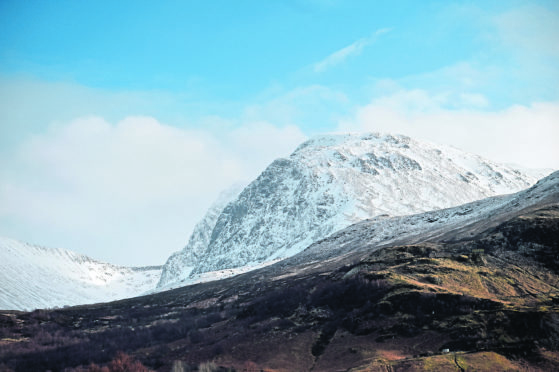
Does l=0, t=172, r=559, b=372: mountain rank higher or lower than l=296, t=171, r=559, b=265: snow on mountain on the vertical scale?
lower

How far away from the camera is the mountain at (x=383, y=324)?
4769cm

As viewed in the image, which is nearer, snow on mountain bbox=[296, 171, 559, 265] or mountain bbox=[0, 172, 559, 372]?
mountain bbox=[0, 172, 559, 372]

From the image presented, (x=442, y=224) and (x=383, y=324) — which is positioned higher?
(x=442, y=224)

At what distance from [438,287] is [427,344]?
42.1 ft

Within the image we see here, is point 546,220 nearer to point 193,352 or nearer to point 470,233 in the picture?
point 470,233

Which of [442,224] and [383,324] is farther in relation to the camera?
[442,224]

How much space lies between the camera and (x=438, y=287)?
62344mm

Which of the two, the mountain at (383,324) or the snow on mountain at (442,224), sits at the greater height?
the snow on mountain at (442,224)

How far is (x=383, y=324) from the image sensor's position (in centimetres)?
5772

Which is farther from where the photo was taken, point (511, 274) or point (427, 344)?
point (511, 274)

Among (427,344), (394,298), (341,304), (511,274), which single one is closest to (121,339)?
(341,304)

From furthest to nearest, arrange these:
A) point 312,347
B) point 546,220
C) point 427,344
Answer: point 546,220 < point 312,347 < point 427,344

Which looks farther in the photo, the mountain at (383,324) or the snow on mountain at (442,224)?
the snow on mountain at (442,224)

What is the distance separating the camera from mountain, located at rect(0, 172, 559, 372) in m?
47.7
